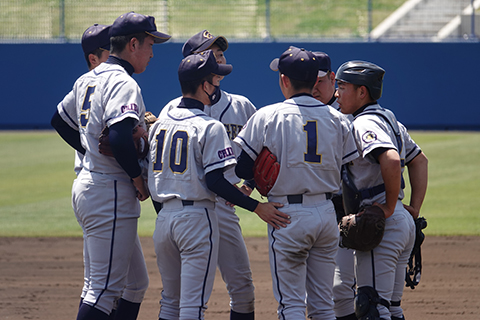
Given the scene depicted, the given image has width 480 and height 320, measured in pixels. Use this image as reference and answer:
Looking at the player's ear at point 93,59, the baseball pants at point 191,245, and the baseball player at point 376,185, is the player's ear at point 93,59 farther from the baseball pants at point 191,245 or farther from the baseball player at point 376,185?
the baseball player at point 376,185

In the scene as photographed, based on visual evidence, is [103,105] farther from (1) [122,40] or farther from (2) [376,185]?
(2) [376,185]

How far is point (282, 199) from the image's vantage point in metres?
3.05

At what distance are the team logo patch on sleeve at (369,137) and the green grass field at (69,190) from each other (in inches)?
172

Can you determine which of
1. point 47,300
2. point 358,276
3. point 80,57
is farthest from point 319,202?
point 80,57

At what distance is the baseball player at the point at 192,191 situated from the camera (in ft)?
9.70

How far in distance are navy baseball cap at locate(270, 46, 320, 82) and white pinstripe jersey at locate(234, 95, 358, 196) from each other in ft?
0.43

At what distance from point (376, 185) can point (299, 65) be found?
0.83m

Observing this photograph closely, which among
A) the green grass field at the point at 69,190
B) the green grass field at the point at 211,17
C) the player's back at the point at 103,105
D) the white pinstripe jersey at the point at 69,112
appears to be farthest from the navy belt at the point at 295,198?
the green grass field at the point at 211,17

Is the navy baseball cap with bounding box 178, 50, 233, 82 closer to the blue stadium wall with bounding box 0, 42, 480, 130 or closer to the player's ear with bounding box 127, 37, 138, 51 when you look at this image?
the player's ear with bounding box 127, 37, 138, 51

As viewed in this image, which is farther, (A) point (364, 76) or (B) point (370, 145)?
(A) point (364, 76)

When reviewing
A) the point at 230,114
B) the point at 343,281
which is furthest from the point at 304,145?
the point at 343,281

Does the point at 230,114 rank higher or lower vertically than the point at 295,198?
higher

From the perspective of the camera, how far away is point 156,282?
5332mm

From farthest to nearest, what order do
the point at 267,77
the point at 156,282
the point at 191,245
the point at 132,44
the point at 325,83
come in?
the point at 267,77
the point at 156,282
the point at 325,83
the point at 132,44
the point at 191,245
